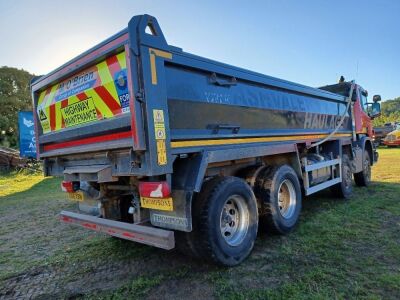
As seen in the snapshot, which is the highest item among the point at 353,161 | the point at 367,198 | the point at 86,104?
the point at 86,104

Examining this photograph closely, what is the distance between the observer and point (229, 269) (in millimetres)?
3500

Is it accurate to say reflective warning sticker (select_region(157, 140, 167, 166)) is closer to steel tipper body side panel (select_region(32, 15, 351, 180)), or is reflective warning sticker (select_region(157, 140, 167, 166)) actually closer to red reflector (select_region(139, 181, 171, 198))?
steel tipper body side panel (select_region(32, 15, 351, 180))

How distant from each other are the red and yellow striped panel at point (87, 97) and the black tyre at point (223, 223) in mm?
1305

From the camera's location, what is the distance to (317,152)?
656 cm

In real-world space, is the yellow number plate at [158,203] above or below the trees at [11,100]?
below

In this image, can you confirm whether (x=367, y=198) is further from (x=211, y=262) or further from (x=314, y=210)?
(x=211, y=262)

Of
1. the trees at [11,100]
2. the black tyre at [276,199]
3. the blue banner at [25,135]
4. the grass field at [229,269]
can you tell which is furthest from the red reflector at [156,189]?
the trees at [11,100]

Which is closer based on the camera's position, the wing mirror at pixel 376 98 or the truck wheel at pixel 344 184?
the truck wheel at pixel 344 184

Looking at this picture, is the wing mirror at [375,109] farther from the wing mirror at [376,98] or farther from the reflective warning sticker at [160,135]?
the reflective warning sticker at [160,135]

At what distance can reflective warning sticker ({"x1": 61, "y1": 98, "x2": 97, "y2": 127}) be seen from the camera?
11.9 ft

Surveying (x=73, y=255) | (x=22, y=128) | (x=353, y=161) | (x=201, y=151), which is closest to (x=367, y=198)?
(x=353, y=161)

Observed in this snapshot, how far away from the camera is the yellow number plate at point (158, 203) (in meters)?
3.17

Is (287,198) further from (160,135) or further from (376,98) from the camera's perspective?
(376,98)

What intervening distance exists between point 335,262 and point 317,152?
3.40m
